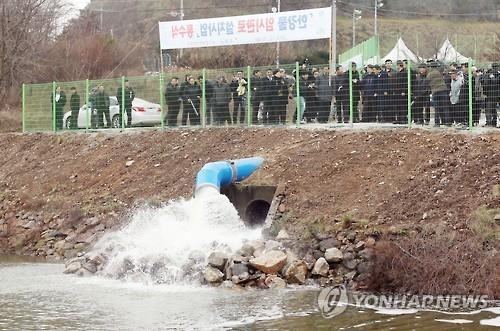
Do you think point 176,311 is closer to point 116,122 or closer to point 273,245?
point 273,245

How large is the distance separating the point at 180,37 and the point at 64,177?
6232mm

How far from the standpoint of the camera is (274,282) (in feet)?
53.6

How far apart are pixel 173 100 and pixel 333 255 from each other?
11.2 meters

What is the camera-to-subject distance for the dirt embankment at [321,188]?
15734 mm

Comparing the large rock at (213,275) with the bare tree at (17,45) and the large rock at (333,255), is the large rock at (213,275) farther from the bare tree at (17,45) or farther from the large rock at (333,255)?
the bare tree at (17,45)

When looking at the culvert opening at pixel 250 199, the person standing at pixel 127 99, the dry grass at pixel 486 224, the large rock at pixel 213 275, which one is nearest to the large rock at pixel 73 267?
the large rock at pixel 213 275

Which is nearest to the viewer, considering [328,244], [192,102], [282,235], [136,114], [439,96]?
[328,244]

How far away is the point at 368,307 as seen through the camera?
1427 cm

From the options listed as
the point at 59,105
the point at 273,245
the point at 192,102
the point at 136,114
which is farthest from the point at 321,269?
the point at 59,105

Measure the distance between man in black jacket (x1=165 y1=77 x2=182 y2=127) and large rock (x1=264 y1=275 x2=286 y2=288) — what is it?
11.1m

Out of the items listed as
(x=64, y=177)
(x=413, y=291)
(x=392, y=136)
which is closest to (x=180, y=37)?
(x=64, y=177)

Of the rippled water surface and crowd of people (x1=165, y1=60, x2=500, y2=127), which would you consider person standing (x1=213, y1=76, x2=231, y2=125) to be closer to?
crowd of people (x1=165, y1=60, x2=500, y2=127)

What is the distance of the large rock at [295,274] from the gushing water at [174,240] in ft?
4.39

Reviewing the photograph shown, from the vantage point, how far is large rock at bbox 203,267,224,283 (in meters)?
16.6
